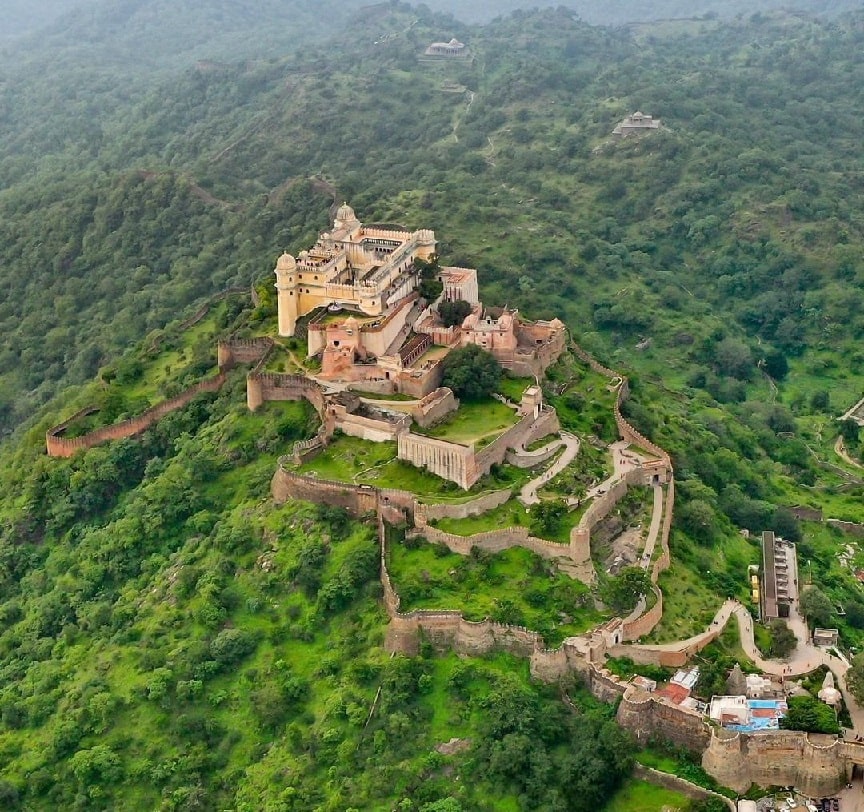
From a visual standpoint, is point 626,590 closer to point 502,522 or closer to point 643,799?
point 502,522

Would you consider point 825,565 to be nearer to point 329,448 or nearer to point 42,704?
point 329,448

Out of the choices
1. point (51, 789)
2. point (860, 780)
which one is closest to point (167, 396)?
point (51, 789)

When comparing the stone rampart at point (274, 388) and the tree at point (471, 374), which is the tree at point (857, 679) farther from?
the stone rampart at point (274, 388)

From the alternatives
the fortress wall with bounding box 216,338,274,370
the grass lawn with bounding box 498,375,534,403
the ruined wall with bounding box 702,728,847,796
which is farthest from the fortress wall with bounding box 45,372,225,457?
the ruined wall with bounding box 702,728,847,796

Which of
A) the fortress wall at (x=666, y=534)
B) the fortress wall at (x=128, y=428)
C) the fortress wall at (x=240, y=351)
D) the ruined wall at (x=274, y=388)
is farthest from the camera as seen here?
the fortress wall at (x=240, y=351)

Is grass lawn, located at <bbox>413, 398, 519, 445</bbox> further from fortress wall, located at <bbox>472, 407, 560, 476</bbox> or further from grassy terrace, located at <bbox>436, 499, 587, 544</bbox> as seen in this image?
grassy terrace, located at <bbox>436, 499, 587, 544</bbox>

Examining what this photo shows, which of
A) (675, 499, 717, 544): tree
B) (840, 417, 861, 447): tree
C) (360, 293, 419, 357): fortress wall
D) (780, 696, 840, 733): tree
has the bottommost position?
(840, 417, 861, 447): tree

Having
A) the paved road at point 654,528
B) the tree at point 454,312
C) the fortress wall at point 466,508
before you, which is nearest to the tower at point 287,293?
the tree at point 454,312
